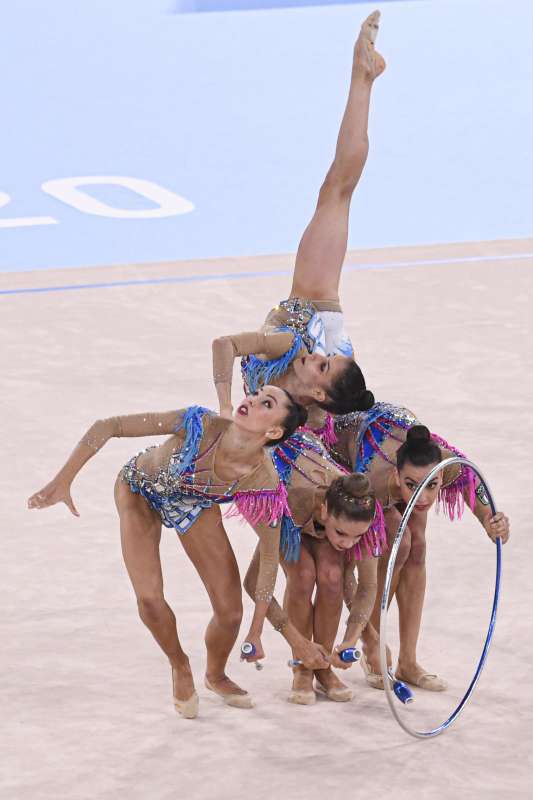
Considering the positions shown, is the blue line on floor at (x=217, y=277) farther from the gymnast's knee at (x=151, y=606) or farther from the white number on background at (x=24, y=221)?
the gymnast's knee at (x=151, y=606)

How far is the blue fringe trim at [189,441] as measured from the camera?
15.3 ft

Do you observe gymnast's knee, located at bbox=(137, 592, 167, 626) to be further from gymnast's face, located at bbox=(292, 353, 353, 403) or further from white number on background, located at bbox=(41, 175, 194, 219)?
white number on background, located at bbox=(41, 175, 194, 219)

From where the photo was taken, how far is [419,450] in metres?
4.73

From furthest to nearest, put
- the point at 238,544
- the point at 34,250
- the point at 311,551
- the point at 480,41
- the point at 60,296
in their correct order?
1. the point at 480,41
2. the point at 34,250
3. the point at 60,296
4. the point at 238,544
5. the point at 311,551

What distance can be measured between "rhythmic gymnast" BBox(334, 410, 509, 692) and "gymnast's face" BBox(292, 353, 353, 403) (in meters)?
0.21

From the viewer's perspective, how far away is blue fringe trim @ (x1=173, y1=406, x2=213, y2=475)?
4.65 m

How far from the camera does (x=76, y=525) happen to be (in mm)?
6402

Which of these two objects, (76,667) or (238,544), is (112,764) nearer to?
(76,667)

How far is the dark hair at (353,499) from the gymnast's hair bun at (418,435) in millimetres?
214

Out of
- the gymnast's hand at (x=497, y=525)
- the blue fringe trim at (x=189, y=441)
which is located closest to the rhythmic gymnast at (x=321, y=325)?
the blue fringe trim at (x=189, y=441)

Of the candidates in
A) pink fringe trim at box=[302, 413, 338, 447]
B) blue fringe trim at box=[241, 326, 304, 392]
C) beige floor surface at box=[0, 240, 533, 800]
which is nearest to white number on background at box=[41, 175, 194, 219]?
beige floor surface at box=[0, 240, 533, 800]

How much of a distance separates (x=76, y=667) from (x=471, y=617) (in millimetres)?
1535

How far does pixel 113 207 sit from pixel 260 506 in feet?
23.1

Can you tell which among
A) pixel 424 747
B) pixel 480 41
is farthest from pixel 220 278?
pixel 480 41
